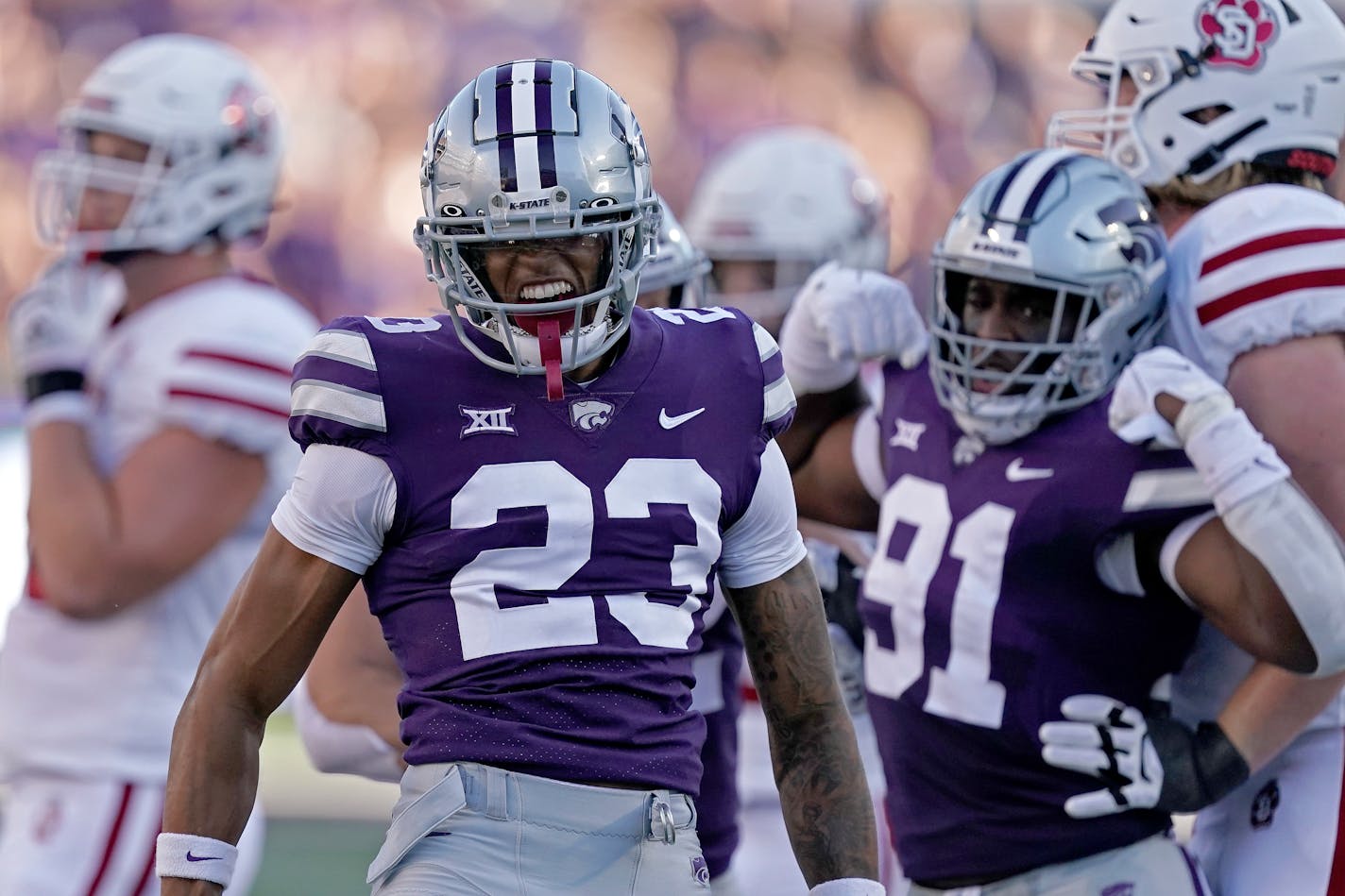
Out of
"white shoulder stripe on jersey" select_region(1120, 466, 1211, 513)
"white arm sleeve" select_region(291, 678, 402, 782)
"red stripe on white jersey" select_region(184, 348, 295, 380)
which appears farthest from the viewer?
"red stripe on white jersey" select_region(184, 348, 295, 380)

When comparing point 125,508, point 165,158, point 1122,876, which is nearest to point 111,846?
point 125,508

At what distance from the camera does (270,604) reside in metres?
2.10

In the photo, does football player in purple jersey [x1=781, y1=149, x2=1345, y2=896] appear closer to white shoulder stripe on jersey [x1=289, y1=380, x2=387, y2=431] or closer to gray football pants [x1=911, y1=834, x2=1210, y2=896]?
gray football pants [x1=911, y1=834, x2=1210, y2=896]

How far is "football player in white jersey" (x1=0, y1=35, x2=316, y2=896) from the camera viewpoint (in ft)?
11.5

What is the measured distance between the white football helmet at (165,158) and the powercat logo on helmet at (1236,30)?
2.13 m

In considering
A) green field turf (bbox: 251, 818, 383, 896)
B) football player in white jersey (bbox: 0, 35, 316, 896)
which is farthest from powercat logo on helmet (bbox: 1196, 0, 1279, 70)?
green field turf (bbox: 251, 818, 383, 896)

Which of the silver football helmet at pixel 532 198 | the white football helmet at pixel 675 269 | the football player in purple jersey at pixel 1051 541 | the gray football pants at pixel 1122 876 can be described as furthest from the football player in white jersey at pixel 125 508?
the gray football pants at pixel 1122 876

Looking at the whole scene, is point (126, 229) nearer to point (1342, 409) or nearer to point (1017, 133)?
point (1342, 409)

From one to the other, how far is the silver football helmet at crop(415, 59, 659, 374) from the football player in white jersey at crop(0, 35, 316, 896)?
147 cm

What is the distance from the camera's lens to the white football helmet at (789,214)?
4594 mm

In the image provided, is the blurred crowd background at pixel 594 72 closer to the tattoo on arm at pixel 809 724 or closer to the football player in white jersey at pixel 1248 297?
the football player in white jersey at pixel 1248 297

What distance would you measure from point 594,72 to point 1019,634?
9.25 meters

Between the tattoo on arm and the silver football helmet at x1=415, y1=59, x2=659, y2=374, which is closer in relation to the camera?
the silver football helmet at x1=415, y1=59, x2=659, y2=374

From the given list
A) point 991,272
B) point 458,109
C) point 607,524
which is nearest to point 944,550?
point 991,272
